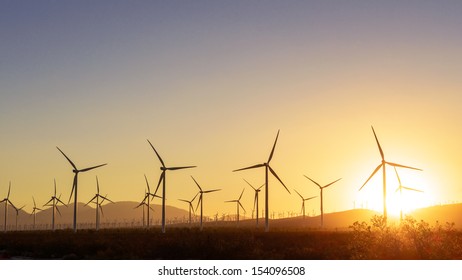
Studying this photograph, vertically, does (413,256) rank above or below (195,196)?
below

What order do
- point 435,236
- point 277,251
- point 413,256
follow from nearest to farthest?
point 413,256, point 435,236, point 277,251

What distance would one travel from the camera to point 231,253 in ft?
198

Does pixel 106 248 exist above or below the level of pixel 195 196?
below

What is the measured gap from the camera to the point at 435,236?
5688cm
